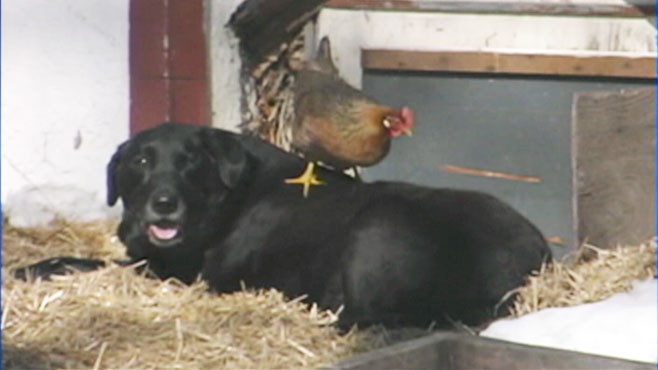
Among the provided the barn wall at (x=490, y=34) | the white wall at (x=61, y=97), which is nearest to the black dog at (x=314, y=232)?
the white wall at (x=61, y=97)

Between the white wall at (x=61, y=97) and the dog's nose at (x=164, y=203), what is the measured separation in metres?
0.24

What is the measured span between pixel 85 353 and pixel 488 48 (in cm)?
271

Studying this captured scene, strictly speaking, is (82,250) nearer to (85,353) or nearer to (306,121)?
(306,121)

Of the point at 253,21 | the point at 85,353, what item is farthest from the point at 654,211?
the point at 85,353

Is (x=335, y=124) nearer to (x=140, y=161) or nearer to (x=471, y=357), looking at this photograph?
(x=140, y=161)

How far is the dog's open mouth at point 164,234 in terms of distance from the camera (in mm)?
4664

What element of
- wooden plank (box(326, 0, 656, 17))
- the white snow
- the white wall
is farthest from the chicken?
the white snow

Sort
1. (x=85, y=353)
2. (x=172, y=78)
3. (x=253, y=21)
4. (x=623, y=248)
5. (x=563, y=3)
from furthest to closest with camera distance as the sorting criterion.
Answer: (x=563, y=3) → (x=623, y=248) → (x=253, y=21) → (x=172, y=78) → (x=85, y=353)

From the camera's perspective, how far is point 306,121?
5.21 meters

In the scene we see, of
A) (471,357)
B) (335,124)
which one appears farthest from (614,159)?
(471,357)

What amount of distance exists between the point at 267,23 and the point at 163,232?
2.42 ft

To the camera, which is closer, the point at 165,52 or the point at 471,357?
the point at 471,357

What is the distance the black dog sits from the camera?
14.3 ft

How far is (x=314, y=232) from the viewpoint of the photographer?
4656mm
